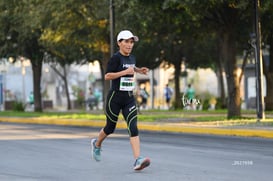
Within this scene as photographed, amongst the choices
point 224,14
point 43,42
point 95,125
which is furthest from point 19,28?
point 224,14

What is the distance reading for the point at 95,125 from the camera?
22.7 metres

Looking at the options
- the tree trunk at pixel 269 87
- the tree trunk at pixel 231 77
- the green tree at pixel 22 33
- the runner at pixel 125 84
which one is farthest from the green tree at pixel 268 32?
the runner at pixel 125 84

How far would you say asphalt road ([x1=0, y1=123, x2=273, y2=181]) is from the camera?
28.5 feet

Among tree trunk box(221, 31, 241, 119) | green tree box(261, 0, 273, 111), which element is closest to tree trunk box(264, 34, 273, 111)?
green tree box(261, 0, 273, 111)

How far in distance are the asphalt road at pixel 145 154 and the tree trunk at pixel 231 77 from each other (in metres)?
6.21

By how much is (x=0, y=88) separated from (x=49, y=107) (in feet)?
24.1

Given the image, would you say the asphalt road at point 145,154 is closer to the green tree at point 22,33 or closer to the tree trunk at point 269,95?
the tree trunk at point 269,95

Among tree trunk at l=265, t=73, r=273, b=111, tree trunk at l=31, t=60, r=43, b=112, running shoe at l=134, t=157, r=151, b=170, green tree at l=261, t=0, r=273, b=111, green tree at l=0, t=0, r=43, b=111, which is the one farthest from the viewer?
tree trunk at l=31, t=60, r=43, b=112

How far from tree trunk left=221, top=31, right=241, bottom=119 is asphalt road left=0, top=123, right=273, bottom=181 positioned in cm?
621

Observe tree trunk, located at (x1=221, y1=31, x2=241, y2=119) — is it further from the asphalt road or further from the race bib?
the race bib

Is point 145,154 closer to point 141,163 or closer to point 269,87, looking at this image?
point 141,163

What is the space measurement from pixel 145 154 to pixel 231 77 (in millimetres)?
10653

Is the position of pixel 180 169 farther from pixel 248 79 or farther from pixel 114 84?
pixel 248 79

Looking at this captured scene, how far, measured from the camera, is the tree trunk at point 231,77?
21.7 meters
